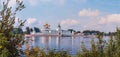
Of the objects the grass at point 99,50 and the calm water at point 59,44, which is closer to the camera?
the grass at point 99,50

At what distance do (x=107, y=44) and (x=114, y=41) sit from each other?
0.74ft

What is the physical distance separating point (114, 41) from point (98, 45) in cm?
44

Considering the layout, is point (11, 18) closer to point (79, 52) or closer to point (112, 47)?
point (79, 52)

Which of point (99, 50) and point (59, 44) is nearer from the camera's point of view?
point (99, 50)

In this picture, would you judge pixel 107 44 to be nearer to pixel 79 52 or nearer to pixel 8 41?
pixel 79 52

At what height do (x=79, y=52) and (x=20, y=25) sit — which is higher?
(x=20, y=25)

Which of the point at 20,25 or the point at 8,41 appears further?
the point at 20,25

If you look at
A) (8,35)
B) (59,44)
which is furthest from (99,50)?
(59,44)

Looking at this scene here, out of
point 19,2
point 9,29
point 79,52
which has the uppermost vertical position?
point 19,2

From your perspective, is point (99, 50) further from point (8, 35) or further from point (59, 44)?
point (59, 44)

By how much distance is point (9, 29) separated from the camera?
809 centimetres

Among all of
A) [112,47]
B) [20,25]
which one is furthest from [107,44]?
[20,25]

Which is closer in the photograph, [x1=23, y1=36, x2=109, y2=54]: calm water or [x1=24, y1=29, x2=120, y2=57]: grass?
[x1=24, y1=29, x2=120, y2=57]: grass

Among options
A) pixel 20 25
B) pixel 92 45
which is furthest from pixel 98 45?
pixel 20 25
